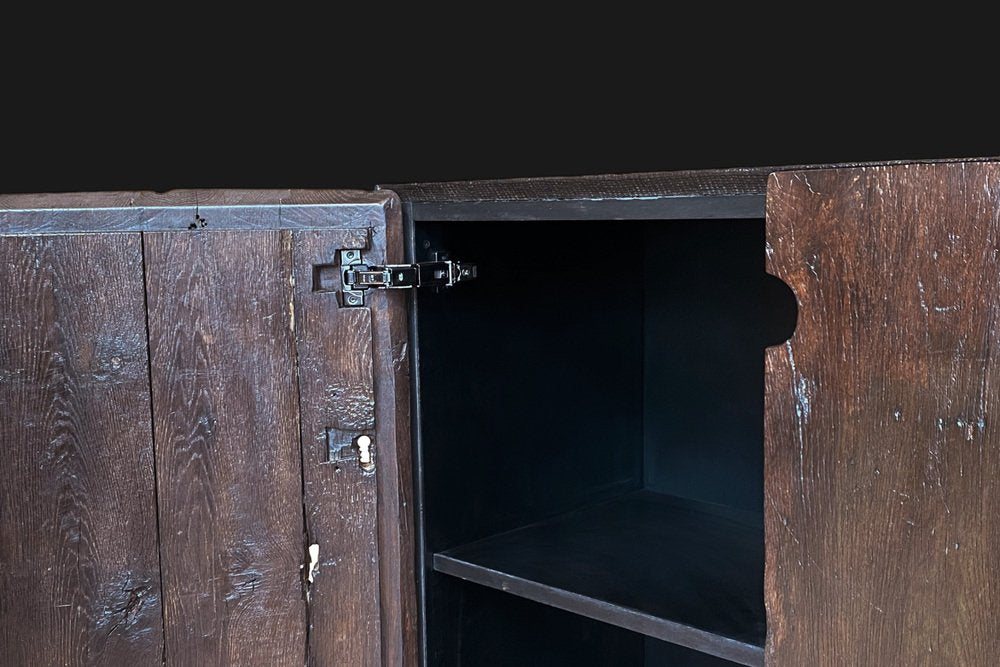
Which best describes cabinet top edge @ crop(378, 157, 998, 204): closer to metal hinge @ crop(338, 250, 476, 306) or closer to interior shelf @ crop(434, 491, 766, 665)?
metal hinge @ crop(338, 250, 476, 306)

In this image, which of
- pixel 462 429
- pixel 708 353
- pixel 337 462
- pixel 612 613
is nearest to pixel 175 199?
pixel 337 462

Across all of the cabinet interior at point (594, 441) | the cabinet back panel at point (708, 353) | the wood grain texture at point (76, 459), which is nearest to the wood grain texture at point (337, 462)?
the cabinet interior at point (594, 441)

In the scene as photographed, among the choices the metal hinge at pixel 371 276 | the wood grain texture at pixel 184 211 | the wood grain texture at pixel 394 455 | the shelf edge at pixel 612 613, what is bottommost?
the shelf edge at pixel 612 613

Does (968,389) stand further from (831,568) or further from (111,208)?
(111,208)

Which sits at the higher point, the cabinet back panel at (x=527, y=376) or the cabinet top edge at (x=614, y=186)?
the cabinet top edge at (x=614, y=186)

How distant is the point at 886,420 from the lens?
1.21 meters

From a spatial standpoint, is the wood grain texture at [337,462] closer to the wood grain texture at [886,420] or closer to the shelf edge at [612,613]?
the shelf edge at [612,613]

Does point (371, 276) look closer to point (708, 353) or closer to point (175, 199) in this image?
point (175, 199)

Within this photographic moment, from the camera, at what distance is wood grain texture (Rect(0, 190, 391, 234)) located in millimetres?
1562

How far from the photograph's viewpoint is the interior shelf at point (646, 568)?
1.52 meters

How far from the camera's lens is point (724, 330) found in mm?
2176

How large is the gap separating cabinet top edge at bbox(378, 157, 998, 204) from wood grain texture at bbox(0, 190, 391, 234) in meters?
0.08

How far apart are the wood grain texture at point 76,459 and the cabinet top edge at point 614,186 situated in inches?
16.0

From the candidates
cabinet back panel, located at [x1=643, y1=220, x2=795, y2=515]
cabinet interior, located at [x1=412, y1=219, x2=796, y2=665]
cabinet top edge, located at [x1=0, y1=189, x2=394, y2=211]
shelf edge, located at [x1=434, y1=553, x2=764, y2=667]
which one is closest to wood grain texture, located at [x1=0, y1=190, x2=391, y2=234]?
cabinet top edge, located at [x1=0, y1=189, x2=394, y2=211]
